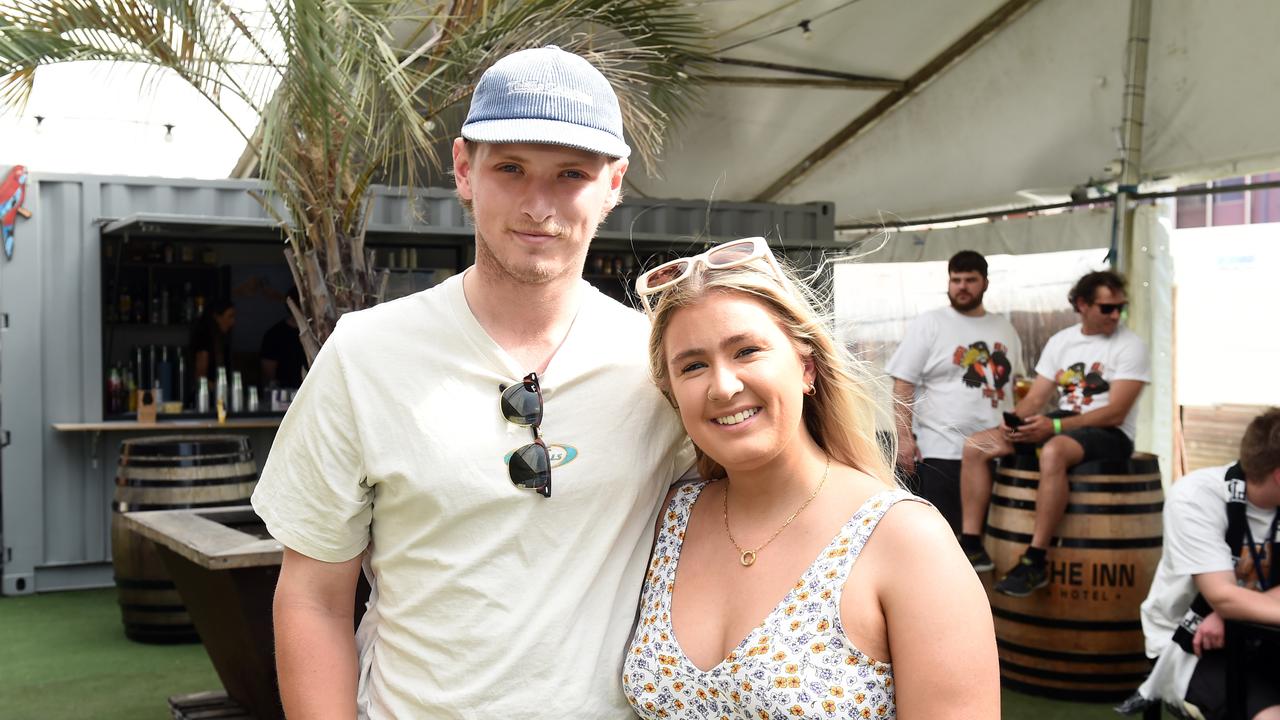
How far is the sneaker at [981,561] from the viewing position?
569 centimetres

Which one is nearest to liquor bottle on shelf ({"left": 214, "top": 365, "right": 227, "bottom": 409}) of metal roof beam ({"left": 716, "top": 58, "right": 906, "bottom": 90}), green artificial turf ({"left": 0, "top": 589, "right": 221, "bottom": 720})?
green artificial turf ({"left": 0, "top": 589, "right": 221, "bottom": 720})

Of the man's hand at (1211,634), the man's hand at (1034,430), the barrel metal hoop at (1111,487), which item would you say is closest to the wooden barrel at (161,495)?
the man's hand at (1034,430)

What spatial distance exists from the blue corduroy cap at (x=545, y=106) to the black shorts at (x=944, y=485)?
4.74 m

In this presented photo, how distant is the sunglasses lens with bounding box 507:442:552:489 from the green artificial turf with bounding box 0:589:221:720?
4267 mm

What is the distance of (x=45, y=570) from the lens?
8297mm

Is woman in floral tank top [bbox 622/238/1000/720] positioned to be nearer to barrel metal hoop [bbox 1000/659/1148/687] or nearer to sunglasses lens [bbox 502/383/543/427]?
sunglasses lens [bbox 502/383/543/427]

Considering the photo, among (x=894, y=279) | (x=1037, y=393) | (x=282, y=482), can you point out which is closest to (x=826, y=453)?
(x=282, y=482)

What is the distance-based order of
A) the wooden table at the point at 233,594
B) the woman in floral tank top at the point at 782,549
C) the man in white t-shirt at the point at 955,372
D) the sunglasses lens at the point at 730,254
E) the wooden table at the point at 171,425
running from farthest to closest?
the wooden table at the point at 171,425, the man in white t-shirt at the point at 955,372, the wooden table at the point at 233,594, the sunglasses lens at the point at 730,254, the woman in floral tank top at the point at 782,549

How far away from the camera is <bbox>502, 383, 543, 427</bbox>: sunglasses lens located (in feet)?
6.03

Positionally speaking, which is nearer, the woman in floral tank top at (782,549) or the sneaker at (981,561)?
the woman in floral tank top at (782,549)

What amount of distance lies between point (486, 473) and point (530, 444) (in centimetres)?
8

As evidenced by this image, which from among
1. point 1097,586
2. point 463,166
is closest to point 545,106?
point 463,166

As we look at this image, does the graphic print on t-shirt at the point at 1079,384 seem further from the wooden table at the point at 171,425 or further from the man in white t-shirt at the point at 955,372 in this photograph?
the wooden table at the point at 171,425

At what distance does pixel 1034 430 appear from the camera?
568 cm
